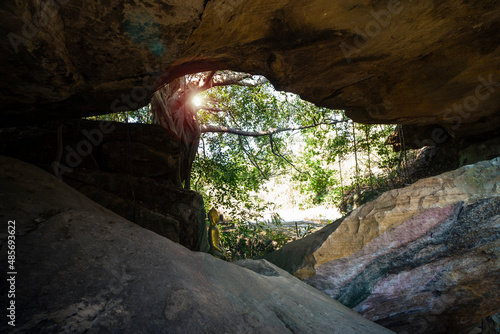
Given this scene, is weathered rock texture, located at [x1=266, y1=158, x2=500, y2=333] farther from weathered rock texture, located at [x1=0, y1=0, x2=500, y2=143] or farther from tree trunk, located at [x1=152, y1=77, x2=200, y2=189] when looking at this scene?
tree trunk, located at [x1=152, y1=77, x2=200, y2=189]

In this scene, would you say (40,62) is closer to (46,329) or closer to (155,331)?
(46,329)

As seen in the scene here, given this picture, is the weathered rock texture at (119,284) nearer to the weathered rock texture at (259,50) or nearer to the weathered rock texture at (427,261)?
the weathered rock texture at (427,261)

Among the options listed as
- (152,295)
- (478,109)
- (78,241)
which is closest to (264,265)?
(152,295)

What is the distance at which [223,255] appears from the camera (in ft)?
16.5

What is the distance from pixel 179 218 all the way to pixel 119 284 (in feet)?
11.1

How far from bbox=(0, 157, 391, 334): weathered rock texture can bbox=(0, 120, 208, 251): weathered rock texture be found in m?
1.72

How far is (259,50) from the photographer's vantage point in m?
2.91

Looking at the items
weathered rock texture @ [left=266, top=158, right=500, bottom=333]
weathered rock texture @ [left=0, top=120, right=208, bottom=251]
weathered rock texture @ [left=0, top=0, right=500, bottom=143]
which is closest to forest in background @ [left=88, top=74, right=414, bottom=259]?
weathered rock texture @ [left=0, top=120, right=208, bottom=251]

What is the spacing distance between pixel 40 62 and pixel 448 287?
167 inches

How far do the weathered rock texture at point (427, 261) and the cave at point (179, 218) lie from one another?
0.6 inches

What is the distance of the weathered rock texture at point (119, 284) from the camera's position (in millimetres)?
1330

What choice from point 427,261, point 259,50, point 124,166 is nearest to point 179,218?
point 124,166

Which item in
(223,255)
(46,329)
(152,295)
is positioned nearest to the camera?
(46,329)

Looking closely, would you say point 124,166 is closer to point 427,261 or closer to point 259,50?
point 259,50
